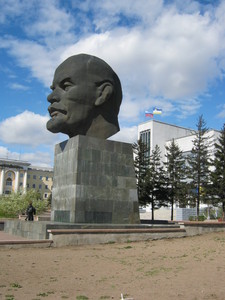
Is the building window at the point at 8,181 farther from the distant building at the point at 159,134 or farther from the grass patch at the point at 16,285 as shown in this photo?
the grass patch at the point at 16,285

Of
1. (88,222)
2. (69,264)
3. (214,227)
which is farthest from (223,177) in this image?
(69,264)

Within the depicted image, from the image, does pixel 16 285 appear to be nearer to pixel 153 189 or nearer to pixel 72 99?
pixel 72 99

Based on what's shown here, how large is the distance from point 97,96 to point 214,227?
26.7 feet

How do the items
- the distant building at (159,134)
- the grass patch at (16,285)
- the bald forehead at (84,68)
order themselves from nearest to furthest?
the grass patch at (16,285)
the bald forehead at (84,68)
the distant building at (159,134)

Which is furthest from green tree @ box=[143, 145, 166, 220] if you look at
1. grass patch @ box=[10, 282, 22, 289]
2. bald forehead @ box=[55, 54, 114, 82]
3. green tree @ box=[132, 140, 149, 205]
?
grass patch @ box=[10, 282, 22, 289]

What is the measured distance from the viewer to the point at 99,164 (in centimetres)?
1387

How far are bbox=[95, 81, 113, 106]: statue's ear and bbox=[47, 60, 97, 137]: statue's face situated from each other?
192 mm

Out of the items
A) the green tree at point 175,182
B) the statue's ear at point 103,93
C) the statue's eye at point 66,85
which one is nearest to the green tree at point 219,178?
the green tree at point 175,182

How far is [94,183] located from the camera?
1355 cm

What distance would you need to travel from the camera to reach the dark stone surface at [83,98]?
45.3 feet

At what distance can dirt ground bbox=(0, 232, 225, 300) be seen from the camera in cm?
558

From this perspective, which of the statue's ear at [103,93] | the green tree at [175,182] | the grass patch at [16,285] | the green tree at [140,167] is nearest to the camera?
the grass patch at [16,285]

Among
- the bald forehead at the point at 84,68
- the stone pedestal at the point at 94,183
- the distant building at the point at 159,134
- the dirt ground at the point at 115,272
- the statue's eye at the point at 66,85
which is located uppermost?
the distant building at the point at 159,134

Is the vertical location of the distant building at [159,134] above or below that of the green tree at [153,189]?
above
